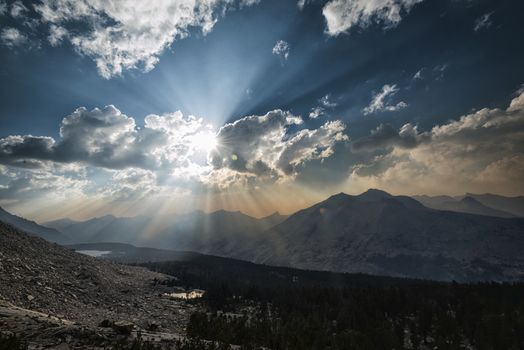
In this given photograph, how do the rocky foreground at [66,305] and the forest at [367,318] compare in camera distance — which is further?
the forest at [367,318]

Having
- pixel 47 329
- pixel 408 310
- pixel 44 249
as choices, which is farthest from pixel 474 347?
pixel 44 249

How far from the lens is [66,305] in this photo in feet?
206

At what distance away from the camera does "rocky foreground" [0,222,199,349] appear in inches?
1270

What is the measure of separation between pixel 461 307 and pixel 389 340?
51.4 meters

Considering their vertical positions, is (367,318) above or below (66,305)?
below

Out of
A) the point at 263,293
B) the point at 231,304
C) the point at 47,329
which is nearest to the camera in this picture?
the point at 47,329

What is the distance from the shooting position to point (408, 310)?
106812 mm

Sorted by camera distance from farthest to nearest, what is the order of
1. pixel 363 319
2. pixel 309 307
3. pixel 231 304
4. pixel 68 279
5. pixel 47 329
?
pixel 231 304
pixel 309 307
pixel 363 319
pixel 68 279
pixel 47 329

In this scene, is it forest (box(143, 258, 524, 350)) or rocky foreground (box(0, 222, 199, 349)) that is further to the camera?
forest (box(143, 258, 524, 350))

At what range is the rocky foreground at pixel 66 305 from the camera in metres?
32.2

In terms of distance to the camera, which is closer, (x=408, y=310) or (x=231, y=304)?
(x=408, y=310)

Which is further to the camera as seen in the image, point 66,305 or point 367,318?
point 367,318

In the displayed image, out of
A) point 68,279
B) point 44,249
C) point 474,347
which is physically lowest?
point 474,347

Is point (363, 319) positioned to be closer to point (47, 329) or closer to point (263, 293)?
point (263, 293)
